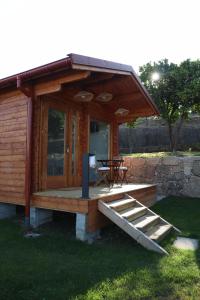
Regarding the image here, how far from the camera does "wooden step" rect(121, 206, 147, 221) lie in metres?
5.32

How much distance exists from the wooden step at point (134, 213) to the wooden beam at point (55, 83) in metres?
2.69

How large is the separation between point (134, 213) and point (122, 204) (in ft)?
1.06

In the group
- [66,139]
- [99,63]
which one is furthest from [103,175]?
[99,63]

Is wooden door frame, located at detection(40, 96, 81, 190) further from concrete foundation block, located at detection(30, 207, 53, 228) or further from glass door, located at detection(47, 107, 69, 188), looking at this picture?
concrete foundation block, located at detection(30, 207, 53, 228)

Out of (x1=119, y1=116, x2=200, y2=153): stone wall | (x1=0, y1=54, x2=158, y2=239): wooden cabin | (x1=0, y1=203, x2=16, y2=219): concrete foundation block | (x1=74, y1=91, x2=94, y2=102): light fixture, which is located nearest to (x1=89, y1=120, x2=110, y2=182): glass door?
(x1=0, y1=54, x2=158, y2=239): wooden cabin

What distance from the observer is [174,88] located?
55.3ft

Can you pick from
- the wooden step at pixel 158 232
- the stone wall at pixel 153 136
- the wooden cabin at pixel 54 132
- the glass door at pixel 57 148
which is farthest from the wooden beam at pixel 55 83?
the stone wall at pixel 153 136

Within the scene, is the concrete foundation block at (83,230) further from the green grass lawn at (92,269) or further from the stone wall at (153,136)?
the stone wall at (153,136)

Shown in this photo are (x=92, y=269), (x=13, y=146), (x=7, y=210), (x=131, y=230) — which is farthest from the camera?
(x=7, y=210)

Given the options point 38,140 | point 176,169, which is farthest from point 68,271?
point 176,169

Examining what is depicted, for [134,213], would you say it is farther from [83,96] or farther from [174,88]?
[174,88]

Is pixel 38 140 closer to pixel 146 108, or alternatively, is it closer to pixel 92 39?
pixel 92 39

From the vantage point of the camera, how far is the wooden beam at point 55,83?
5644 millimetres

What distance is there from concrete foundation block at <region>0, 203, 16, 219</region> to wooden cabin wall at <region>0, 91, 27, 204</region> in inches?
8.9
